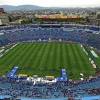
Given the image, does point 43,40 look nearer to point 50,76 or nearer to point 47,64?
point 47,64

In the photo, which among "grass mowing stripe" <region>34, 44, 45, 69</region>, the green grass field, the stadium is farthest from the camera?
"grass mowing stripe" <region>34, 44, 45, 69</region>

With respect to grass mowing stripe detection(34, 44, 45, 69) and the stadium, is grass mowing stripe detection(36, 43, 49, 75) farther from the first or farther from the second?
grass mowing stripe detection(34, 44, 45, 69)

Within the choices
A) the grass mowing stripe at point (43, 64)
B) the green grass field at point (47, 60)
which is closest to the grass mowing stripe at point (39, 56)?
the green grass field at point (47, 60)

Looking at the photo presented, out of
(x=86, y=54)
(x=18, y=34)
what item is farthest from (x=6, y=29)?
(x=86, y=54)

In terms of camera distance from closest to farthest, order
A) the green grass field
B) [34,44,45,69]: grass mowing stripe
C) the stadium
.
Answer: the stadium → the green grass field → [34,44,45,69]: grass mowing stripe

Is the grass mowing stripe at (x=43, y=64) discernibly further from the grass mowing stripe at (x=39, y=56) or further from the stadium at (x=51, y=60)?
the grass mowing stripe at (x=39, y=56)

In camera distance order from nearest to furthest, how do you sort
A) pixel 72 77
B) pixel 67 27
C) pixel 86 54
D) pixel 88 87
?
pixel 88 87, pixel 72 77, pixel 86 54, pixel 67 27

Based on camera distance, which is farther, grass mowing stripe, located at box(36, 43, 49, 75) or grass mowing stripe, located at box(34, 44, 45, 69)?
grass mowing stripe, located at box(34, 44, 45, 69)

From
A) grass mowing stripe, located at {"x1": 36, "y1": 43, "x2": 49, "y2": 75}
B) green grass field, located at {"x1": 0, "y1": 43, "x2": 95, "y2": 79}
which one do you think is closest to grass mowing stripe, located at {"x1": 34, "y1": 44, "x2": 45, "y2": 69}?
green grass field, located at {"x1": 0, "y1": 43, "x2": 95, "y2": 79}

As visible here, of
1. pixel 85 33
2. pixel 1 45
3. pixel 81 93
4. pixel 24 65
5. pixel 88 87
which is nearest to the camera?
pixel 81 93
